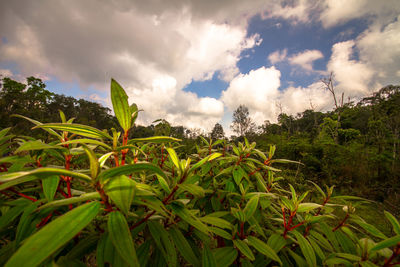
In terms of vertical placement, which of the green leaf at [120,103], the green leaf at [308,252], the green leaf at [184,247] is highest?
the green leaf at [120,103]

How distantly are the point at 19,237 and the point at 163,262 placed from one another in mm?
543

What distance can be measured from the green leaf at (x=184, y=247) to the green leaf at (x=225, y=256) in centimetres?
13

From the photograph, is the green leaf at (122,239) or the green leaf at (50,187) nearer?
the green leaf at (122,239)

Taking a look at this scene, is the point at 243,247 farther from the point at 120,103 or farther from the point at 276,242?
the point at 120,103

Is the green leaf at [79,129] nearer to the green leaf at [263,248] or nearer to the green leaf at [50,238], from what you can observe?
the green leaf at [50,238]

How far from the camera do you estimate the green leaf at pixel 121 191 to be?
1.42ft

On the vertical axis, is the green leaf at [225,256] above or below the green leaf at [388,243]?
below

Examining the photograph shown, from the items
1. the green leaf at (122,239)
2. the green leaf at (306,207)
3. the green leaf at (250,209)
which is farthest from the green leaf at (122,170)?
the green leaf at (306,207)

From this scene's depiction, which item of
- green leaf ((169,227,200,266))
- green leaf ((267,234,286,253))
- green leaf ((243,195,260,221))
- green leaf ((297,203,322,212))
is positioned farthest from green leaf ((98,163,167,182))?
green leaf ((297,203,322,212))

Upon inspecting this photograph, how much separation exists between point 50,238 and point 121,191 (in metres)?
0.17

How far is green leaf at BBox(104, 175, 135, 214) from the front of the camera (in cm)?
43

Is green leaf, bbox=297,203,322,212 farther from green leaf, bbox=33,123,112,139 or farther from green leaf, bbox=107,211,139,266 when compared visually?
green leaf, bbox=33,123,112,139

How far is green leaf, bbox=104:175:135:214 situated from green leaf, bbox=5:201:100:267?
7cm

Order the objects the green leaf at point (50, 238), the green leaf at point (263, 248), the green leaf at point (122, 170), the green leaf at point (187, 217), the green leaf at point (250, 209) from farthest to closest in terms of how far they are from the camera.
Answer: the green leaf at point (250, 209) < the green leaf at point (263, 248) < the green leaf at point (187, 217) < the green leaf at point (122, 170) < the green leaf at point (50, 238)
